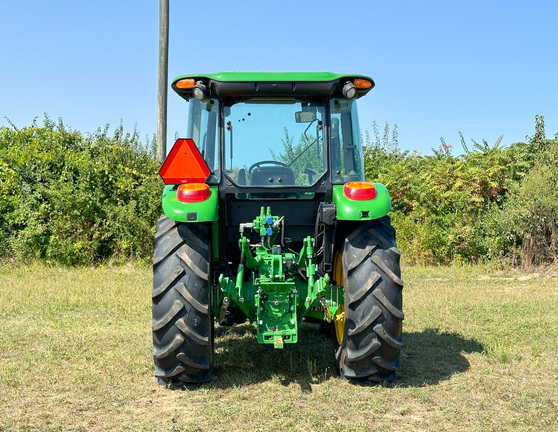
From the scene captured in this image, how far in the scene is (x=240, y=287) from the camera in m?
5.30

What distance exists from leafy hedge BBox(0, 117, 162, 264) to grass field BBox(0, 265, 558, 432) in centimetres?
382

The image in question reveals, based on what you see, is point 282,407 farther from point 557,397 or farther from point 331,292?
point 557,397

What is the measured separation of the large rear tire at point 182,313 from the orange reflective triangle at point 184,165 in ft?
1.77

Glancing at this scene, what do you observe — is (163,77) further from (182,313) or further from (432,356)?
(182,313)

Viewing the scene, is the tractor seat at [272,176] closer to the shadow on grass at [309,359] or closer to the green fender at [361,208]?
the green fender at [361,208]

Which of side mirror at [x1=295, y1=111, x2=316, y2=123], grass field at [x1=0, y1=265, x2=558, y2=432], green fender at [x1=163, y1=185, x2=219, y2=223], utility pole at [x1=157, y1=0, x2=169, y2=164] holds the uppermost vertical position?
utility pole at [x1=157, y1=0, x2=169, y2=164]

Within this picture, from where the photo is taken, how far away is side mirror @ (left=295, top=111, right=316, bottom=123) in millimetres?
5582

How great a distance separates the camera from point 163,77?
44.5 feet

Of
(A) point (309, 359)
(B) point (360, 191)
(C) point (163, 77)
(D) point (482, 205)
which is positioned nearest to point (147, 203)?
(C) point (163, 77)

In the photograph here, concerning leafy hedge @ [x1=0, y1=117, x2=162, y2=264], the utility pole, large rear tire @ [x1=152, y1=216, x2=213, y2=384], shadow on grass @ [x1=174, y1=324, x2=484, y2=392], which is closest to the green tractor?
large rear tire @ [x1=152, y1=216, x2=213, y2=384]

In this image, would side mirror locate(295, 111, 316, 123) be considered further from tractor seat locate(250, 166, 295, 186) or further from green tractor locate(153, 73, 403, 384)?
tractor seat locate(250, 166, 295, 186)

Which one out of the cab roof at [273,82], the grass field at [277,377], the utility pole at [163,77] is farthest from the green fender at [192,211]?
the utility pole at [163,77]

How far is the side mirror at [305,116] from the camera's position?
5582 mm

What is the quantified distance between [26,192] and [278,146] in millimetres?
8998
